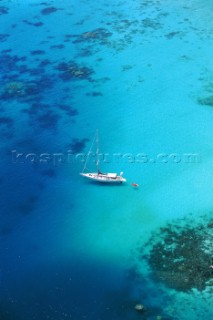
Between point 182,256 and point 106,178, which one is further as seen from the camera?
point 106,178

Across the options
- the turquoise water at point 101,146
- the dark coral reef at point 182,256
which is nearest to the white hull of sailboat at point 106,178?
the turquoise water at point 101,146

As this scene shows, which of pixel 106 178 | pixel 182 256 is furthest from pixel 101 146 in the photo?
pixel 182 256

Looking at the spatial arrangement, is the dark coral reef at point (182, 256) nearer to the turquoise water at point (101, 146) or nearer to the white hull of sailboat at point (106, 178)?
the turquoise water at point (101, 146)

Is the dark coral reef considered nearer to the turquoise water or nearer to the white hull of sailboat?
the turquoise water

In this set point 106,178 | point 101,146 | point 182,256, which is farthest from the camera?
point 101,146

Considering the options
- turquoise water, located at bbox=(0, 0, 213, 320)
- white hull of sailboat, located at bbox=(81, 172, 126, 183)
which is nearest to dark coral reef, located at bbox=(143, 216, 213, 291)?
turquoise water, located at bbox=(0, 0, 213, 320)

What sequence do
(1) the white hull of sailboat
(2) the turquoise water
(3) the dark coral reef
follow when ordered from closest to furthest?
(3) the dark coral reef → (2) the turquoise water → (1) the white hull of sailboat

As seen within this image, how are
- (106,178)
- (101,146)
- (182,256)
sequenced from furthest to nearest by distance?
1. (101,146)
2. (106,178)
3. (182,256)

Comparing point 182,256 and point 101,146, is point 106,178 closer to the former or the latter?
point 101,146
